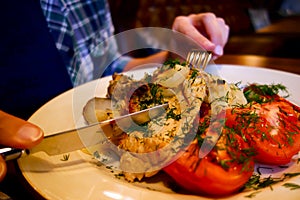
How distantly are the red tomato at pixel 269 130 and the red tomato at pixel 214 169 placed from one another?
7cm

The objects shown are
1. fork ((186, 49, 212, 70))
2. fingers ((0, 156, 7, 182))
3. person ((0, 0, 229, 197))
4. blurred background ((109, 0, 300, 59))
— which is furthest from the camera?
blurred background ((109, 0, 300, 59))

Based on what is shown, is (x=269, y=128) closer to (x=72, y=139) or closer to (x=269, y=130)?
(x=269, y=130)

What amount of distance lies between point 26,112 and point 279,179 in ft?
2.79

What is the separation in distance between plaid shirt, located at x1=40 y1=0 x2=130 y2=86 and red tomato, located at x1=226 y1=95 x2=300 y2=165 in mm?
803

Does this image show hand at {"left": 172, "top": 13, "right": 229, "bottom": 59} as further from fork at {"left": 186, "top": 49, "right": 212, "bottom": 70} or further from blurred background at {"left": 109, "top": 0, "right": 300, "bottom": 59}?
blurred background at {"left": 109, "top": 0, "right": 300, "bottom": 59}

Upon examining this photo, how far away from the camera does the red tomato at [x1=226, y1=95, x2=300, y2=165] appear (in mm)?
688

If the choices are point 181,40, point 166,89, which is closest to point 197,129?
point 166,89

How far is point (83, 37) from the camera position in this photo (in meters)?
1.54

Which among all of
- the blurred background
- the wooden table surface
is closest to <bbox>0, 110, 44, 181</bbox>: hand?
the wooden table surface

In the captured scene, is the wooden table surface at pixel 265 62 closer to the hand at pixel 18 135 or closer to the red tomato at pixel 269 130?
the red tomato at pixel 269 130

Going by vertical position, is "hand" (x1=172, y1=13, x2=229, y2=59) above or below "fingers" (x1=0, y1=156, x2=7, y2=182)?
above

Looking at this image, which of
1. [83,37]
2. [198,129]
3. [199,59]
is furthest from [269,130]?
[83,37]

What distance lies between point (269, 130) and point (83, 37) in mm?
1085

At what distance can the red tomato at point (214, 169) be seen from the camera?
59cm
